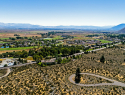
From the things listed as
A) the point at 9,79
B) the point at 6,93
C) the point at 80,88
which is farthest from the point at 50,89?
the point at 9,79

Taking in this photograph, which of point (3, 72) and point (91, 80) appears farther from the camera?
point (3, 72)

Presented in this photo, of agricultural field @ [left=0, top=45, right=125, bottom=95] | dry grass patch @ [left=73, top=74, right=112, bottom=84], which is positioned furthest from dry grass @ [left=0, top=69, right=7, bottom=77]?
dry grass patch @ [left=73, top=74, right=112, bottom=84]

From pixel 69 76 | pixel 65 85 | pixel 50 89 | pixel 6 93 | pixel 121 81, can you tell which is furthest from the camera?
pixel 69 76

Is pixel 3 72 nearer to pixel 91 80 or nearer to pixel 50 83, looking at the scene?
pixel 50 83

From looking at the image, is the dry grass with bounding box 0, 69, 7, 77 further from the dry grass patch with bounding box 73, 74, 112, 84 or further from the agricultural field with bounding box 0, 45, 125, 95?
the dry grass patch with bounding box 73, 74, 112, 84

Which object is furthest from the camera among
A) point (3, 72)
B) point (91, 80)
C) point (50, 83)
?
point (3, 72)

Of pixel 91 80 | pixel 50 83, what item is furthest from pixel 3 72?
pixel 91 80

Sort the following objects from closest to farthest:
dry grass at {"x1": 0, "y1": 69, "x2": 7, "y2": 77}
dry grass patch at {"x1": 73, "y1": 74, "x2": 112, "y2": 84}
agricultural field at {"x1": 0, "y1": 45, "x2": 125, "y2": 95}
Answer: agricultural field at {"x1": 0, "y1": 45, "x2": 125, "y2": 95}
dry grass patch at {"x1": 73, "y1": 74, "x2": 112, "y2": 84}
dry grass at {"x1": 0, "y1": 69, "x2": 7, "y2": 77}

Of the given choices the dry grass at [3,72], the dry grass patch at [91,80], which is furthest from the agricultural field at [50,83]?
the dry grass at [3,72]

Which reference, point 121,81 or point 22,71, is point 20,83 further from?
point 121,81

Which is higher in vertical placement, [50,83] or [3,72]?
[50,83]

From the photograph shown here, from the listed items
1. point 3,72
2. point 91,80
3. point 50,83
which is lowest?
point 3,72
